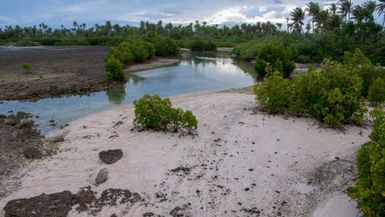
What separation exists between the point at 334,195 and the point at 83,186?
6711 mm

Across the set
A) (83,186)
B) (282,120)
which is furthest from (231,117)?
(83,186)

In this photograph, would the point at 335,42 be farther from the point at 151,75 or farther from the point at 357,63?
the point at 357,63

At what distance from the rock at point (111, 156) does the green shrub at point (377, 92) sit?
13262mm

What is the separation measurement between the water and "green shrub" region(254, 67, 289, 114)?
9.72 metres

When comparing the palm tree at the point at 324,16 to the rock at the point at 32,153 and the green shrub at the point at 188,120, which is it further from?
the rock at the point at 32,153

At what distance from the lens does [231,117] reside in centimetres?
1756

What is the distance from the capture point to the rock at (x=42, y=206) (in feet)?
31.7

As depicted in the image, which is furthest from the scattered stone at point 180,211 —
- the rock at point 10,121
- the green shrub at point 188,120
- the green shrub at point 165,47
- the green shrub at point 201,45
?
the green shrub at point 201,45

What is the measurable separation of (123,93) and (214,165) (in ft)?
62.2

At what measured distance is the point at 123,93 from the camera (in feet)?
98.1

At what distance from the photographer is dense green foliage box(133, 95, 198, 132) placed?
596 inches

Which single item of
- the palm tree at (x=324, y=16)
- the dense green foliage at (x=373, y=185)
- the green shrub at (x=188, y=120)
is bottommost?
the green shrub at (x=188, y=120)

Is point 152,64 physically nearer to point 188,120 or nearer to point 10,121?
point 10,121

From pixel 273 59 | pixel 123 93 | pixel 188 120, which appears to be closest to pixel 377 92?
pixel 188 120
